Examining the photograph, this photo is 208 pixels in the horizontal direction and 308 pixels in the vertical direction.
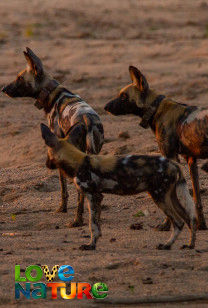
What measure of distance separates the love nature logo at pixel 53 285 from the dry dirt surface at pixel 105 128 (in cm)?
7

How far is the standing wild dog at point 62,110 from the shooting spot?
825 cm

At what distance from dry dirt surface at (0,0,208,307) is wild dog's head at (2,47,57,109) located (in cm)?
116

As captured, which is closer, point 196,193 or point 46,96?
point 196,193

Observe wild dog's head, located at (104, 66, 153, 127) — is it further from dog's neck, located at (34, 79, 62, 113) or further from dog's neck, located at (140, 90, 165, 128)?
dog's neck, located at (34, 79, 62, 113)

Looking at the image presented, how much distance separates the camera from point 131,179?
22.9ft

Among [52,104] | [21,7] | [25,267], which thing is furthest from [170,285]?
[21,7]

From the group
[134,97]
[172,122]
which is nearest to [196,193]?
[172,122]

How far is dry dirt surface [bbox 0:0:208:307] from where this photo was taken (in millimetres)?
6344

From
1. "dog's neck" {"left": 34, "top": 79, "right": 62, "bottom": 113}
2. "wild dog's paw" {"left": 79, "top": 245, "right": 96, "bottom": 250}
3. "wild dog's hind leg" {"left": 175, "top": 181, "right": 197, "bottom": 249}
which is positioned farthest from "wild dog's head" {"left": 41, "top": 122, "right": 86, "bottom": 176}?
"dog's neck" {"left": 34, "top": 79, "right": 62, "bottom": 113}

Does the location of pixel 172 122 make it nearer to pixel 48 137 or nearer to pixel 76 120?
pixel 76 120

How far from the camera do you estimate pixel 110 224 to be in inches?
323

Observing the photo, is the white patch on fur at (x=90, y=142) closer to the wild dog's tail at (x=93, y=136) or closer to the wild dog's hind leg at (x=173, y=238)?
the wild dog's tail at (x=93, y=136)

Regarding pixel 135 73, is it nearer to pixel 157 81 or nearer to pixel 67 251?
pixel 67 251

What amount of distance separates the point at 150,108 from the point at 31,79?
5.98ft
